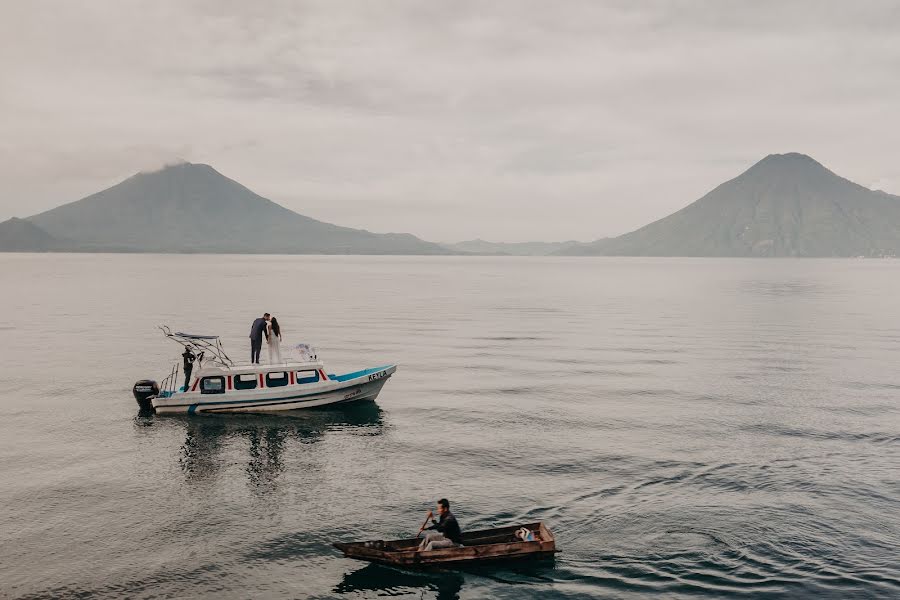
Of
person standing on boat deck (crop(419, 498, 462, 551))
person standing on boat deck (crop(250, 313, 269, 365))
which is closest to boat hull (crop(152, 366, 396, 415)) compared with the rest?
person standing on boat deck (crop(250, 313, 269, 365))

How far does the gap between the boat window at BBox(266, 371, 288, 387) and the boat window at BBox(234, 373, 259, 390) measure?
2.56 ft

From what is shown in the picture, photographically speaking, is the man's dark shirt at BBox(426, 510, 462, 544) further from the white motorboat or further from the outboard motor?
the outboard motor

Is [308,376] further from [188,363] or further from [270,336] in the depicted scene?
[188,363]

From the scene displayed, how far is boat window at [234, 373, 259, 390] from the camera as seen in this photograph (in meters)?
44.1

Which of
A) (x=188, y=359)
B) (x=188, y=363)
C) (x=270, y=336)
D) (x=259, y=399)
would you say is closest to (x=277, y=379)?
(x=259, y=399)

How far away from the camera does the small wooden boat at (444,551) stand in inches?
922

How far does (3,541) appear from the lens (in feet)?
83.5

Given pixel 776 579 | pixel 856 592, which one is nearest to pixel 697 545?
pixel 776 579

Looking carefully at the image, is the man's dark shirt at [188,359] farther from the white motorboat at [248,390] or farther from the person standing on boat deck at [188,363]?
the white motorboat at [248,390]

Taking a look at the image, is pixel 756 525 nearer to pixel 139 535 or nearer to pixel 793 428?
pixel 793 428

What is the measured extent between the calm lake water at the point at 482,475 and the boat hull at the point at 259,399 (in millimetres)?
1128

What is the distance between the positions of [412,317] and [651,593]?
83.9m

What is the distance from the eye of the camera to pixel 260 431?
40.8m

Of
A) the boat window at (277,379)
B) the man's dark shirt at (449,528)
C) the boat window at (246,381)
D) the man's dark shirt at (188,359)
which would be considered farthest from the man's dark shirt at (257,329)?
the man's dark shirt at (449,528)
